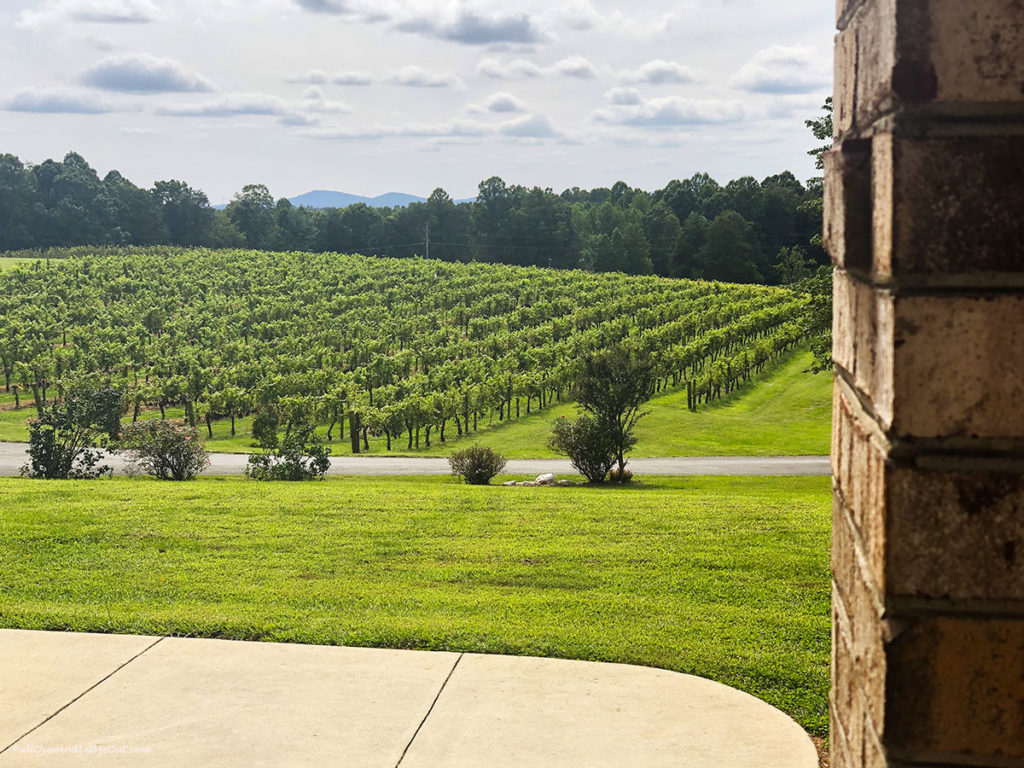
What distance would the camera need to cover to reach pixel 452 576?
8.82m

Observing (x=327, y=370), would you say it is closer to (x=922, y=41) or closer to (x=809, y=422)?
(x=809, y=422)

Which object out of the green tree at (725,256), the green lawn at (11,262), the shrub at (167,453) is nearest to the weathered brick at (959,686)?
the shrub at (167,453)

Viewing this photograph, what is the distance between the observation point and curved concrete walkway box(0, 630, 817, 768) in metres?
4.71

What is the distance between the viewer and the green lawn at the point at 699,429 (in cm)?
3888

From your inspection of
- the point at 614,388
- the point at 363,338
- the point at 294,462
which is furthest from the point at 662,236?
the point at 294,462

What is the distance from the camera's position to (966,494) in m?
1.41

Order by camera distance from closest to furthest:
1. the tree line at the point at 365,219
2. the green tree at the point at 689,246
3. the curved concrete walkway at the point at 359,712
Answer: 1. the curved concrete walkway at the point at 359,712
2. the green tree at the point at 689,246
3. the tree line at the point at 365,219

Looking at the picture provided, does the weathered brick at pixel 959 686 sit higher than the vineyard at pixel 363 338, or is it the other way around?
the weathered brick at pixel 959 686

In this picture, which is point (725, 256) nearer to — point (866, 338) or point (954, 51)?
point (866, 338)

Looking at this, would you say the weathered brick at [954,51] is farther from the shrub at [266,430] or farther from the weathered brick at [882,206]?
the shrub at [266,430]

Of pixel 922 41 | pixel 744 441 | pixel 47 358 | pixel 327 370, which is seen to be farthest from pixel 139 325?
pixel 922 41

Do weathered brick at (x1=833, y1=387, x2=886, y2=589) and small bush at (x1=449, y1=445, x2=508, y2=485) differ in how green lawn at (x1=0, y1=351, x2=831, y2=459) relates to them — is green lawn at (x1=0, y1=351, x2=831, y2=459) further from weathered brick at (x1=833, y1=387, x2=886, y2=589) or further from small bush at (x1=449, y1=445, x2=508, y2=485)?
weathered brick at (x1=833, y1=387, x2=886, y2=589)

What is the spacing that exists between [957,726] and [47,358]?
172ft

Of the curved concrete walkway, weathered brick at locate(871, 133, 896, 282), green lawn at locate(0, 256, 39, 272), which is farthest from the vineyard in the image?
weathered brick at locate(871, 133, 896, 282)
